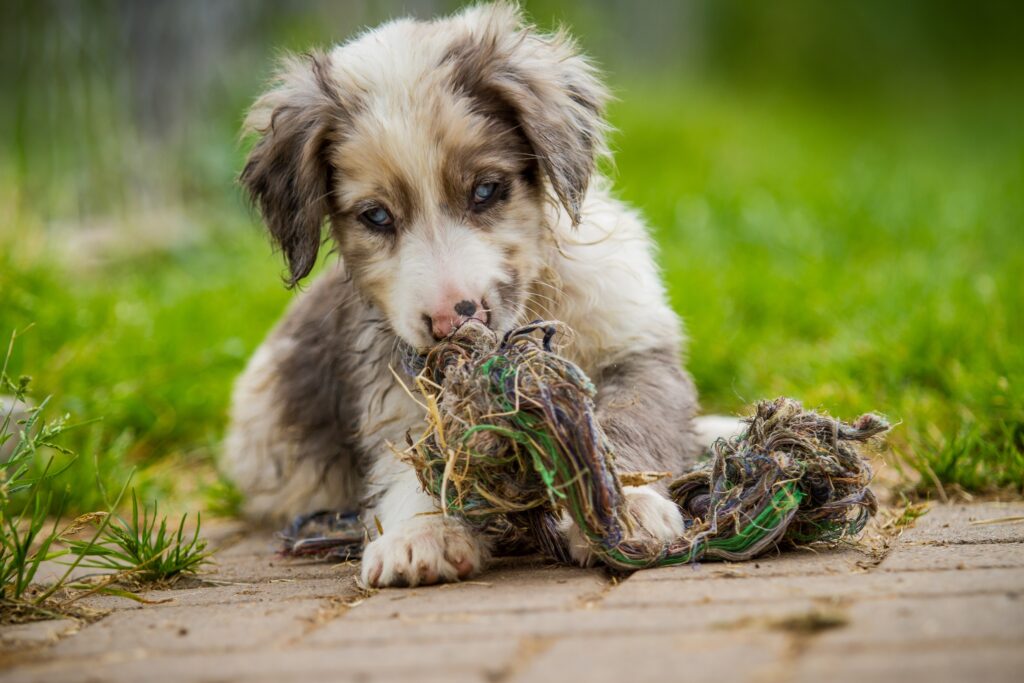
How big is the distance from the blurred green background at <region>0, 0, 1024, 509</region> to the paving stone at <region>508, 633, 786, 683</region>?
1872mm

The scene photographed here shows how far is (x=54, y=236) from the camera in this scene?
281 inches

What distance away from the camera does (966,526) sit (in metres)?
3.04

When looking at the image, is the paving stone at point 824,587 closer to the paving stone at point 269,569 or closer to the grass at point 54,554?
the paving stone at point 269,569

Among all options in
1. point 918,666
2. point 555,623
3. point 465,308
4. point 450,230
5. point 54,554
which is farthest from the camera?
point 450,230

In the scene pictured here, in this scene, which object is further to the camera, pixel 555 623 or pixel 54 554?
pixel 54 554

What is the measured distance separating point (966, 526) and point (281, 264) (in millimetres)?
5387

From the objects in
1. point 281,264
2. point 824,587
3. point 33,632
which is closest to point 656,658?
point 824,587

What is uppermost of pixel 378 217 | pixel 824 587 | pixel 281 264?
pixel 281 264

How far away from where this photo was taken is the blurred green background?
4652 mm

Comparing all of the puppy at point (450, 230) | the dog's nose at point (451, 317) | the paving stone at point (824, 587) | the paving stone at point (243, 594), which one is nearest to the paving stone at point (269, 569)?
the paving stone at point (243, 594)

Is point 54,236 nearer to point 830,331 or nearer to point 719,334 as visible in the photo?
point 719,334

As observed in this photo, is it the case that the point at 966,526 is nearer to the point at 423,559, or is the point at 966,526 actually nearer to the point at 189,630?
the point at 423,559

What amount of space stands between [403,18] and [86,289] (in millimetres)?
3844

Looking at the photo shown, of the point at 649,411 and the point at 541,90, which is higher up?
the point at 541,90
